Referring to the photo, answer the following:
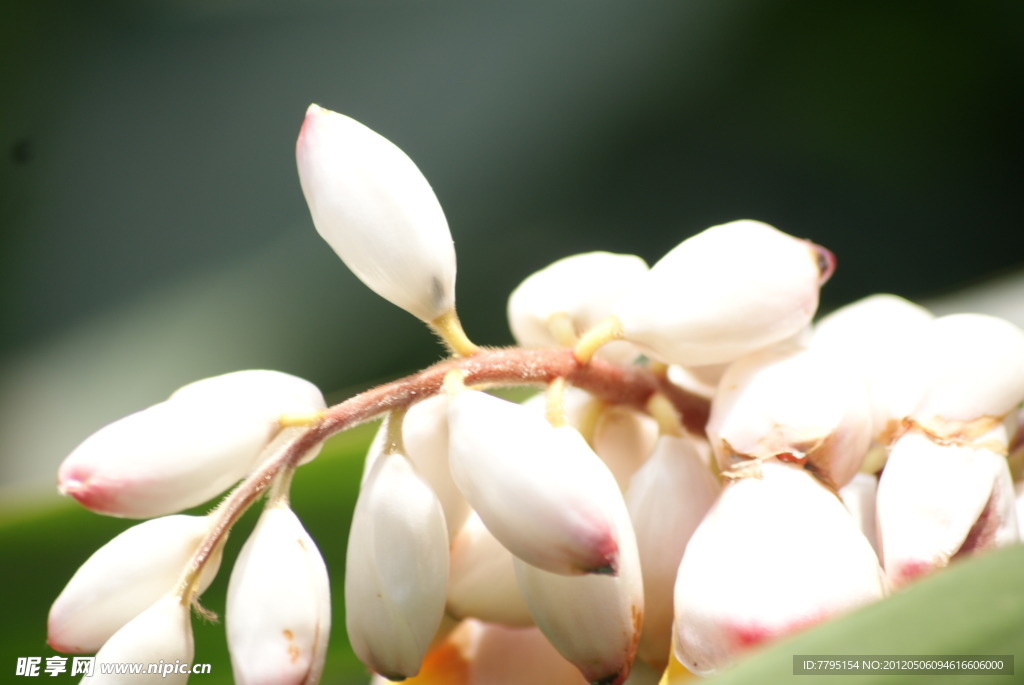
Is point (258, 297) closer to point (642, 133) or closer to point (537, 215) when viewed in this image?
point (537, 215)

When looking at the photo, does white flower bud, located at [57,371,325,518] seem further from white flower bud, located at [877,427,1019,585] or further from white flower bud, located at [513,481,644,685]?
white flower bud, located at [877,427,1019,585]

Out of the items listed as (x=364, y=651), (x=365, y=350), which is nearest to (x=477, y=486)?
(x=364, y=651)

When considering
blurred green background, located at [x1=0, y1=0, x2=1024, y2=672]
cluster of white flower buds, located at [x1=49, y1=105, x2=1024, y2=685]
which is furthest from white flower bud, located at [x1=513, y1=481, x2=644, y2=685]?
blurred green background, located at [x1=0, y1=0, x2=1024, y2=672]

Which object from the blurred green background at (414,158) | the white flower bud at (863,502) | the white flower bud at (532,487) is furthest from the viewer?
the blurred green background at (414,158)

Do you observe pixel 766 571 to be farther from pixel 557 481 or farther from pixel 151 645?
pixel 151 645

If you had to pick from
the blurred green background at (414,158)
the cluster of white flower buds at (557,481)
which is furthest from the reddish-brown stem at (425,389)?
the blurred green background at (414,158)

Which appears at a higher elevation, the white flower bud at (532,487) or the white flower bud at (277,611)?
the white flower bud at (532,487)

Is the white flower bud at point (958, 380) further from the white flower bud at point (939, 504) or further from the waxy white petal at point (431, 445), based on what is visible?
the waxy white petal at point (431, 445)

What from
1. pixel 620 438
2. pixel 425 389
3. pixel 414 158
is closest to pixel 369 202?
pixel 425 389
